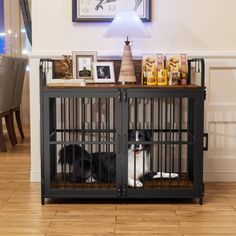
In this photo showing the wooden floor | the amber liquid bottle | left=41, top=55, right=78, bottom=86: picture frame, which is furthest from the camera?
left=41, top=55, right=78, bottom=86: picture frame

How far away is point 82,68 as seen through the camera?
3.44 m

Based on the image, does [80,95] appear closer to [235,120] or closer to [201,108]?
[201,108]

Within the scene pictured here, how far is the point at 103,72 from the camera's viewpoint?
342cm

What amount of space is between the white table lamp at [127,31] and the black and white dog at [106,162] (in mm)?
387

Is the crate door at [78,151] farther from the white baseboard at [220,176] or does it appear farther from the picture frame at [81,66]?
the white baseboard at [220,176]

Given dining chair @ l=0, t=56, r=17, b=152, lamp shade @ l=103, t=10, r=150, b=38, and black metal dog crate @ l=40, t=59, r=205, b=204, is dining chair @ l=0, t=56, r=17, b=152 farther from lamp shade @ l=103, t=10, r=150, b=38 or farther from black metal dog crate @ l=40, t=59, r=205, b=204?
lamp shade @ l=103, t=10, r=150, b=38

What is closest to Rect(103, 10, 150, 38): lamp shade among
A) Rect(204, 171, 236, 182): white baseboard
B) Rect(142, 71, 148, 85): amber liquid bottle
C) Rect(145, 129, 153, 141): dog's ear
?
Rect(142, 71, 148, 85): amber liquid bottle

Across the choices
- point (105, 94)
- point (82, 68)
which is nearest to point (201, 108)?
point (105, 94)

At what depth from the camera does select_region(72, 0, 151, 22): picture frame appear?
11.8 feet

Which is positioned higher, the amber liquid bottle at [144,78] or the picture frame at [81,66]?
the picture frame at [81,66]

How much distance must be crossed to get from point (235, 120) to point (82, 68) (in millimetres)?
1195

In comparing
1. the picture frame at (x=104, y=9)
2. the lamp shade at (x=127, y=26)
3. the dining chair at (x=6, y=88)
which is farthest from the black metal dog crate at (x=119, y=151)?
the dining chair at (x=6, y=88)

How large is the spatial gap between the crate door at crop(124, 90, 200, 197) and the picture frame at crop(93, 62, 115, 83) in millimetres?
247

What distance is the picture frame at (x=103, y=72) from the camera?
3404 millimetres
